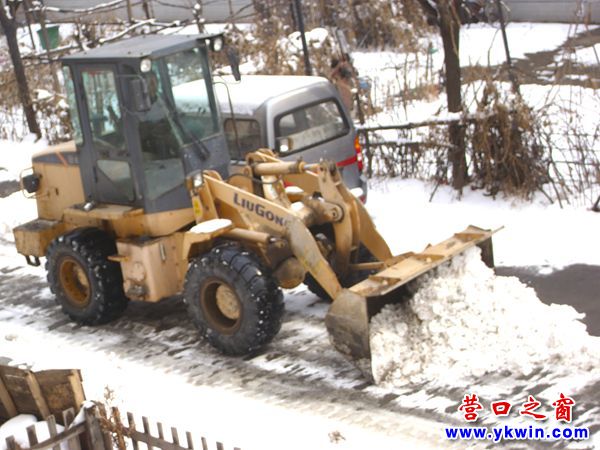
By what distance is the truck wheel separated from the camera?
8.69m

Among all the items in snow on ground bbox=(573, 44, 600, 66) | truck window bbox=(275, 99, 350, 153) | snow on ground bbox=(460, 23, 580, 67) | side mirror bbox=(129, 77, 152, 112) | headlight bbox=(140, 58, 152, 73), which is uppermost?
headlight bbox=(140, 58, 152, 73)

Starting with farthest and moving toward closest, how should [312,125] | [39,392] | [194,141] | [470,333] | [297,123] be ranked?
1. [312,125]
2. [297,123]
3. [194,141]
4. [470,333]
5. [39,392]

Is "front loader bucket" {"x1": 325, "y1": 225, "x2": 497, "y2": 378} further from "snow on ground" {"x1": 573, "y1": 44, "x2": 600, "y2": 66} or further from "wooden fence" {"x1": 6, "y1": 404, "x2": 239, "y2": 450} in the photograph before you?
"snow on ground" {"x1": 573, "y1": 44, "x2": 600, "y2": 66}

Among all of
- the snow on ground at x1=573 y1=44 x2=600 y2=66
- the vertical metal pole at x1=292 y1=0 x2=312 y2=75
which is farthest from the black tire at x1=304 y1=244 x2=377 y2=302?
the snow on ground at x1=573 y1=44 x2=600 y2=66

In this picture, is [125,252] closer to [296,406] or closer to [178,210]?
[178,210]

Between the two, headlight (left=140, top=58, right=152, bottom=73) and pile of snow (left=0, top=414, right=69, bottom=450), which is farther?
headlight (left=140, top=58, right=152, bottom=73)

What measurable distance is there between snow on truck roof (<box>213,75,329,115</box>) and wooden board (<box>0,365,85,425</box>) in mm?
5095

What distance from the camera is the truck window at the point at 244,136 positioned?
12012mm

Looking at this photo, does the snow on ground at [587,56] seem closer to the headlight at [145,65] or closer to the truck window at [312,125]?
the truck window at [312,125]

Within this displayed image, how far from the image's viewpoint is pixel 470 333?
329 inches

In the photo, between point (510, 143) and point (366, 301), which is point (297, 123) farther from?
point (366, 301)

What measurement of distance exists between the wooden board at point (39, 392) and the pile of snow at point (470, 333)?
240cm

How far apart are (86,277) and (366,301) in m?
3.30

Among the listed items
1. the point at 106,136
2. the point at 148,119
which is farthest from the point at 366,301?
the point at 106,136
